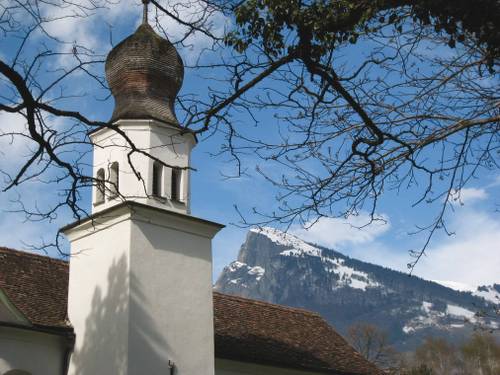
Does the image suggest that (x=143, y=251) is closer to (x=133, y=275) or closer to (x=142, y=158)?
(x=133, y=275)

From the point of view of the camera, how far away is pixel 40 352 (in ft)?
57.2

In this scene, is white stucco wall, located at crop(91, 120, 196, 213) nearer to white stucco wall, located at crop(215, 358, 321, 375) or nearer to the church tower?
the church tower

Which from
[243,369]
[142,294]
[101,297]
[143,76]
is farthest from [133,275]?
[143,76]

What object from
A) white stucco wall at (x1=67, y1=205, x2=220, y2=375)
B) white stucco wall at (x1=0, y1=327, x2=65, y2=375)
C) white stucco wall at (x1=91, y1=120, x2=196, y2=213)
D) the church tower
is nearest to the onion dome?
the church tower

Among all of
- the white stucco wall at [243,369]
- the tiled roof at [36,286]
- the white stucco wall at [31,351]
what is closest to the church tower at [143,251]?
the white stucco wall at [31,351]

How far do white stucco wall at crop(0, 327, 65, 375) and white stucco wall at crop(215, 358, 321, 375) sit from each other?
12.4 feet

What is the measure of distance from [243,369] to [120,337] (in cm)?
426

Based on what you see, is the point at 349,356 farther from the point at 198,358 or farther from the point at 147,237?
the point at 147,237

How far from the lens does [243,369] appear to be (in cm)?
2005

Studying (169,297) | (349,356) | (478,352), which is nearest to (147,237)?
(169,297)

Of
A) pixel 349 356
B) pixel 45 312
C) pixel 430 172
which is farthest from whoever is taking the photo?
pixel 349 356

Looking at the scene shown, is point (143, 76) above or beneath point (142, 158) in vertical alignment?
above

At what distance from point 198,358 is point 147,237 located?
2.85 m

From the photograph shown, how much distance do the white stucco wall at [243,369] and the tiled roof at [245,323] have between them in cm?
19
